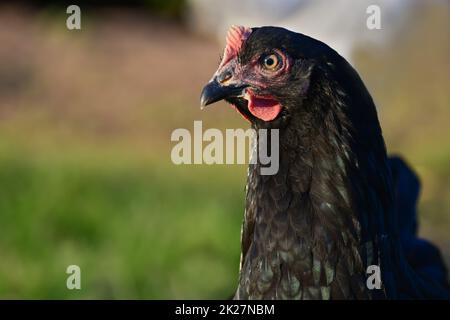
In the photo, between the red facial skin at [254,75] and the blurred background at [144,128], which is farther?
the blurred background at [144,128]

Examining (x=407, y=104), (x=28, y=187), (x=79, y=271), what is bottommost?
(x=79, y=271)

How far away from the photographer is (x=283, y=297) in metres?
2.29

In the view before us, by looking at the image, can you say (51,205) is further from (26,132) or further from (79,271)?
(26,132)

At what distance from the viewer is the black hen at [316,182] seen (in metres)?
2.22

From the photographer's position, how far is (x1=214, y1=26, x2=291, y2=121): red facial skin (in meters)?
2.29

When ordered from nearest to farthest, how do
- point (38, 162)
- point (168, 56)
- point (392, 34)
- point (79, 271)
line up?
point (79, 271)
point (38, 162)
point (392, 34)
point (168, 56)

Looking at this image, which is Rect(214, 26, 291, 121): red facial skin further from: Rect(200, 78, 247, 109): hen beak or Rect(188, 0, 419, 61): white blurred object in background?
Rect(188, 0, 419, 61): white blurred object in background

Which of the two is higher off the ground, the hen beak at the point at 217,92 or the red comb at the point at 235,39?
the red comb at the point at 235,39

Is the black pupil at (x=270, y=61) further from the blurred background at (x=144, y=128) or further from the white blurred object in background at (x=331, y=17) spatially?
the white blurred object in background at (x=331, y=17)

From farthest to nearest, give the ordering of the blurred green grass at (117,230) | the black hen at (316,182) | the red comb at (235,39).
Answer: the blurred green grass at (117,230), the red comb at (235,39), the black hen at (316,182)

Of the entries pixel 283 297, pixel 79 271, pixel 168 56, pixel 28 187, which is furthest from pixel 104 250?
pixel 168 56

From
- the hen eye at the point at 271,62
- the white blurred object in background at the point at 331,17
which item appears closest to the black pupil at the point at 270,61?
the hen eye at the point at 271,62

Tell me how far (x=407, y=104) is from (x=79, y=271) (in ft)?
10.3

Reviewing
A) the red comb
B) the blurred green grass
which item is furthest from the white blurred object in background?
the red comb
